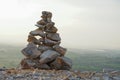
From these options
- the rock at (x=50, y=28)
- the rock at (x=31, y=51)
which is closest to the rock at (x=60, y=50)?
the rock at (x=31, y=51)

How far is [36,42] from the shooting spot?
3743 inches

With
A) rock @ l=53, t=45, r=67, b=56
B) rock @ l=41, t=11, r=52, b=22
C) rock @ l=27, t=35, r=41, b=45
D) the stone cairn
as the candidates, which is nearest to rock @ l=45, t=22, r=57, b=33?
the stone cairn

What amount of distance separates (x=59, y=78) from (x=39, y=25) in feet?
132

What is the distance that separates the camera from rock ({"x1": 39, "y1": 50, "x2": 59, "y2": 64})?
90.2 metres

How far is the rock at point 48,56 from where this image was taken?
90188 millimetres

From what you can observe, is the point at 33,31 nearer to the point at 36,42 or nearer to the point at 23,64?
the point at 36,42

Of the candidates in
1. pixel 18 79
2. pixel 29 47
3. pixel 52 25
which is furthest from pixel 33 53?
pixel 18 79

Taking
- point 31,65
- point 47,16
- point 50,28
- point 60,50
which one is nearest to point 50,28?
point 50,28

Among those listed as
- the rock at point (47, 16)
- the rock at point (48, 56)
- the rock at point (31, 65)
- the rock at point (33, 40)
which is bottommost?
the rock at point (31, 65)

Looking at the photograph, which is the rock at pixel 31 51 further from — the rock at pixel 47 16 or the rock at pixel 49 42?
the rock at pixel 47 16

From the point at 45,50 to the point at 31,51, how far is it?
3.03 m

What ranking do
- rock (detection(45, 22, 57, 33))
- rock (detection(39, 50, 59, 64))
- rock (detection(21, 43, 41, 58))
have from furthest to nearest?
rock (detection(45, 22, 57, 33))
rock (detection(21, 43, 41, 58))
rock (detection(39, 50, 59, 64))

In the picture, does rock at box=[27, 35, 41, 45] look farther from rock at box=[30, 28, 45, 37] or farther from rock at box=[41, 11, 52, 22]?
rock at box=[41, 11, 52, 22]

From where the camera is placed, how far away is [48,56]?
295 ft
